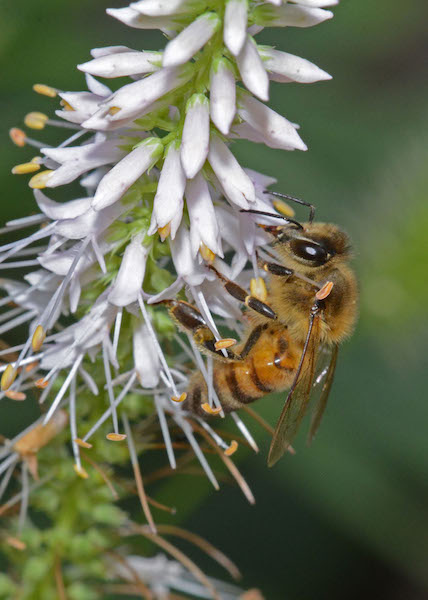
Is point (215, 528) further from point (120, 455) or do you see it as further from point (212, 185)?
point (212, 185)

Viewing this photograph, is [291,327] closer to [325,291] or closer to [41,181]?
[325,291]

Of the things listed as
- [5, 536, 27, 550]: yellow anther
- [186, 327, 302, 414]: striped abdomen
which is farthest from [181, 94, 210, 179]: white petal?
[5, 536, 27, 550]: yellow anther

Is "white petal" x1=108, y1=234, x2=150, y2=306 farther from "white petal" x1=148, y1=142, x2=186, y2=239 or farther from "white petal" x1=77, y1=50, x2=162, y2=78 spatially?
"white petal" x1=77, y1=50, x2=162, y2=78

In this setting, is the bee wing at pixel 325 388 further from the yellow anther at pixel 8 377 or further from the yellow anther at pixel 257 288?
the yellow anther at pixel 8 377

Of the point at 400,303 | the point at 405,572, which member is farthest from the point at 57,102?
the point at 405,572

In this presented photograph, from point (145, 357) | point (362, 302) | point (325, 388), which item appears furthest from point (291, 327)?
point (362, 302)

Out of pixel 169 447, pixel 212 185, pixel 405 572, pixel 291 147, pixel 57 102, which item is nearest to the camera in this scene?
pixel 291 147

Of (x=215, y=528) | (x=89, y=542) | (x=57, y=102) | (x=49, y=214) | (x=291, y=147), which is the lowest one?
(x=215, y=528)
